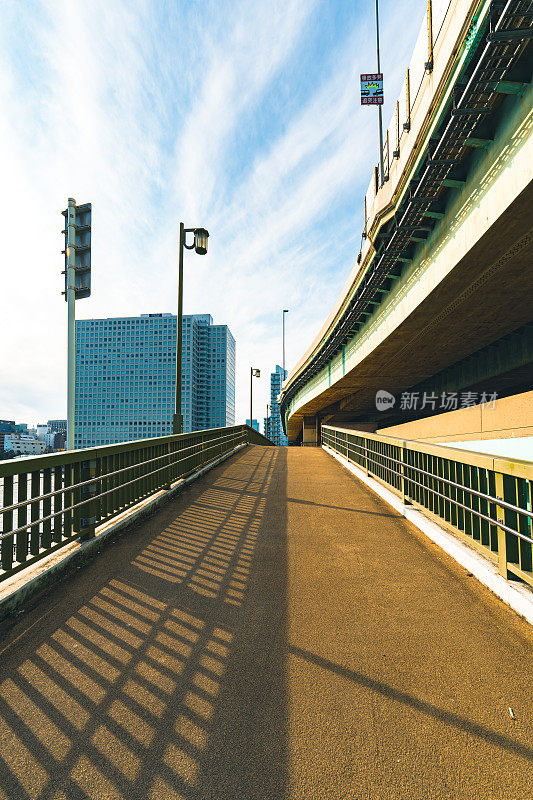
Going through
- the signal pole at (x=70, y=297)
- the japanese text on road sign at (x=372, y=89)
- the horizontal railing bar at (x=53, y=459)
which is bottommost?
the horizontal railing bar at (x=53, y=459)

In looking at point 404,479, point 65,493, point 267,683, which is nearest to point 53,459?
point 65,493

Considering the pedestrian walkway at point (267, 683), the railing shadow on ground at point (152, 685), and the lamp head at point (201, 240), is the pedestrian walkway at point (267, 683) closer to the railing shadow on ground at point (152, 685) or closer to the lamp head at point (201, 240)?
the railing shadow on ground at point (152, 685)

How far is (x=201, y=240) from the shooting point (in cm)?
1055

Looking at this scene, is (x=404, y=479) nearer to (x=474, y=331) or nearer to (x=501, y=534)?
(x=501, y=534)

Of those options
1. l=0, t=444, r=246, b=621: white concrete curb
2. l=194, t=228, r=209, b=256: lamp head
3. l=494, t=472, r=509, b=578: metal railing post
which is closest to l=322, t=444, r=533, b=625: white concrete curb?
l=494, t=472, r=509, b=578: metal railing post

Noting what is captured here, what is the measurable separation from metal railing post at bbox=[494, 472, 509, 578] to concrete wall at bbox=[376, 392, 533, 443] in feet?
Answer: 30.3

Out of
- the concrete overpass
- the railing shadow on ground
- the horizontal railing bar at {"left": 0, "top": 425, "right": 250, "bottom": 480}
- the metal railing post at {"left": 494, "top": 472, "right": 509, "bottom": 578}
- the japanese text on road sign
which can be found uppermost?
the japanese text on road sign

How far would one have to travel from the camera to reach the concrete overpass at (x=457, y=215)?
608 cm

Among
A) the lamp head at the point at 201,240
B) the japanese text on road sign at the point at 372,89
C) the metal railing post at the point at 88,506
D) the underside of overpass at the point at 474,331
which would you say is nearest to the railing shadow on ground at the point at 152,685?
the metal railing post at the point at 88,506

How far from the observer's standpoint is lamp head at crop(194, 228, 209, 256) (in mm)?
10547

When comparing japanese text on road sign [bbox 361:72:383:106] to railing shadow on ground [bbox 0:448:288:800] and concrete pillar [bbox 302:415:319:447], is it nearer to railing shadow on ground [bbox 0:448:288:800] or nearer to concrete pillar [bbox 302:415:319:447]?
railing shadow on ground [bbox 0:448:288:800]

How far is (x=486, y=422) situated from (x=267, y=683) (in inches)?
535

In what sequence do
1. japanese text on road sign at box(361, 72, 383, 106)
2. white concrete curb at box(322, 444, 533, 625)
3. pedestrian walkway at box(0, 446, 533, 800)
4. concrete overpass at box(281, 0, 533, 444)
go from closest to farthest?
1. pedestrian walkway at box(0, 446, 533, 800)
2. white concrete curb at box(322, 444, 533, 625)
3. concrete overpass at box(281, 0, 533, 444)
4. japanese text on road sign at box(361, 72, 383, 106)

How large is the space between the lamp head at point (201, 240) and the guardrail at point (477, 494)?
7734mm
